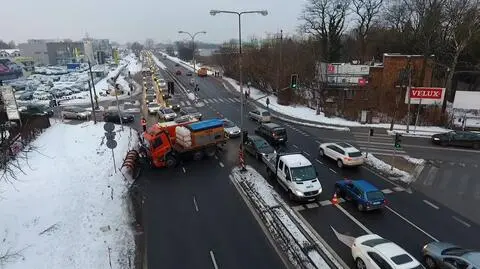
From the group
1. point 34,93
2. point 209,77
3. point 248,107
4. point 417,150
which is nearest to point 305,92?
point 248,107

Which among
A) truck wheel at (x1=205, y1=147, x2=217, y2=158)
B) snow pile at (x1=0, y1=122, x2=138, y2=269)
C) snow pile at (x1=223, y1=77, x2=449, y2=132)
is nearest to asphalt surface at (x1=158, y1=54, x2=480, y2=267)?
truck wheel at (x1=205, y1=147, x2=217, y2=158)

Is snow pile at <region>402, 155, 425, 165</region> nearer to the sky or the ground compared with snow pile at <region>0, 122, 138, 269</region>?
nearer to the ground

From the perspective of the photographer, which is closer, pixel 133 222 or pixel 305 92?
pixel 133 222

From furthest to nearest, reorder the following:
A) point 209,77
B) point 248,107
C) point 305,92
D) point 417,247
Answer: point 209,77 → point 305,92 → point 248,107 → point 417,247

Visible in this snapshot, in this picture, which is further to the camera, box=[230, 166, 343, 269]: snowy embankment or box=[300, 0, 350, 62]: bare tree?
box=[300, 0, 350, 62]: bare tree

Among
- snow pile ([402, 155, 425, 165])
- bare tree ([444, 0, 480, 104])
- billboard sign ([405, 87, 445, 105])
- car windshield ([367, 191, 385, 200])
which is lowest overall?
snow pile ([402, 155, 425, 165])

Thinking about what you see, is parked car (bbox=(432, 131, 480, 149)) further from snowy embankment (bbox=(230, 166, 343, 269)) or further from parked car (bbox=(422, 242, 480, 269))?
parked car (bbox=(422, 242, 480, 269))

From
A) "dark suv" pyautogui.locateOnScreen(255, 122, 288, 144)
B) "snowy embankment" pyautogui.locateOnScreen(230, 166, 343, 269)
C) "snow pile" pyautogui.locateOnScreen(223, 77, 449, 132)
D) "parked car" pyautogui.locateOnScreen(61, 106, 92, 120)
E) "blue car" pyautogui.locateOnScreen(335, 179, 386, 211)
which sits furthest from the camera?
"parked car" pyautogui.locateOnScreen(61, 106, 92, 120)

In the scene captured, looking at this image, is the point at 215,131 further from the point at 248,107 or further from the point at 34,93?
the point at 34,93
